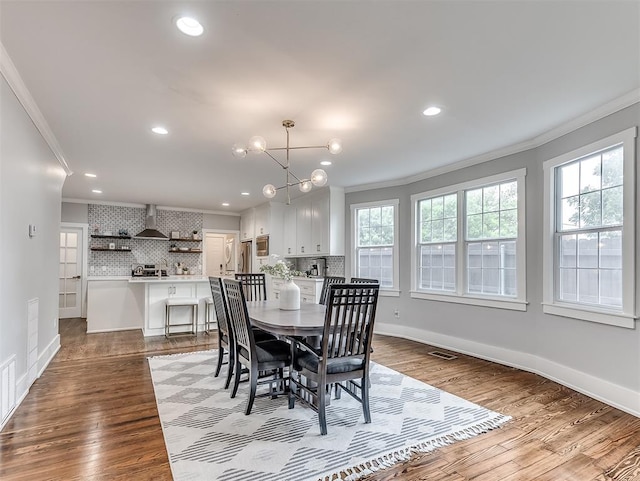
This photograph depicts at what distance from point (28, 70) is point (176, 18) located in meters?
1.39

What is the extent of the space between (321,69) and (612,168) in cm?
278

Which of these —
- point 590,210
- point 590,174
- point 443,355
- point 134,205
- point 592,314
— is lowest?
point 443,355

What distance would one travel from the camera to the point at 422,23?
1967mm

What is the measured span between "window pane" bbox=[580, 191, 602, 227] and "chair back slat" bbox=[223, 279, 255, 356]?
329 cm

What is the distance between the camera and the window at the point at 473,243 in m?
4.26

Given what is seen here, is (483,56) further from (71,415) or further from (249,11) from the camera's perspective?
(71,415)

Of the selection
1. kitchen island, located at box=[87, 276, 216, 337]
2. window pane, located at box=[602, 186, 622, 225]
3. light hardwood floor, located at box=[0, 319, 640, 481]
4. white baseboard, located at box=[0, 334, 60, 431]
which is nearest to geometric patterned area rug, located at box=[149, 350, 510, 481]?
light hardwood floor, located at box=[0, 319, 640, 481]

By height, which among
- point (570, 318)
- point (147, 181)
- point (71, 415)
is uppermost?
point (147, 181)

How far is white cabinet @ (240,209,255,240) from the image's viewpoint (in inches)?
341

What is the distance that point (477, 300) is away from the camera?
182 inches

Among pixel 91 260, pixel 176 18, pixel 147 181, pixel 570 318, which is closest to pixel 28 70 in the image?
pixel 176 18

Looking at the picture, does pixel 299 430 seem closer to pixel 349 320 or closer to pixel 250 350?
pixel 250 350

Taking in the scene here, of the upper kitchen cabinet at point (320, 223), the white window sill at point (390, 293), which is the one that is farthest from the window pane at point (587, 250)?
the upper kitchen cabinet at point (320, 223)

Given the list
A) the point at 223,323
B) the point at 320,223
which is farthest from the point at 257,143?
the point at 320,223
